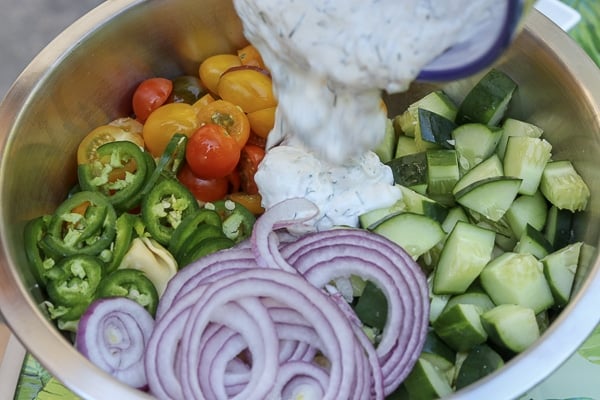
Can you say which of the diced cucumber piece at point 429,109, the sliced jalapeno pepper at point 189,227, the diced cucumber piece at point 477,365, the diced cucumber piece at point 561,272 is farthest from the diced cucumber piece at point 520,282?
the sliced jalapeno pepper at point 189,227

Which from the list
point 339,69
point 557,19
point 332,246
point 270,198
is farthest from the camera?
point 557,19

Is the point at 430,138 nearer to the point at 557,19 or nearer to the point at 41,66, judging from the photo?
the point at 557,19

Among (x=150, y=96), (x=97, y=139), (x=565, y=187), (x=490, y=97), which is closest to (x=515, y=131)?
(x=490, y=97)

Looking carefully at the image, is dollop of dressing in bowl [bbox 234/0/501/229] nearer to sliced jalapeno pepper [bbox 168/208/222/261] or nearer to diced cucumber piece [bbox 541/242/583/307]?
sliced jalapeno pepper [bbox 168/208/222/261]

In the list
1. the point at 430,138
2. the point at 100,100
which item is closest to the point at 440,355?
the point at 430,138

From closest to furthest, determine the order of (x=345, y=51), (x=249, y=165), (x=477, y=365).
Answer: (x=345, y=51), (x=477, y=365), (x=249, y=165)

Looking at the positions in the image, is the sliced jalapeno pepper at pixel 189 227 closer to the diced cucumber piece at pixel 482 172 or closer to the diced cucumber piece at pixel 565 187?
the diced cucumber piece at pixel 482 172

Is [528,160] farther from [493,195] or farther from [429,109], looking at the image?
[429,109]

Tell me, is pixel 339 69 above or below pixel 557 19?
above
